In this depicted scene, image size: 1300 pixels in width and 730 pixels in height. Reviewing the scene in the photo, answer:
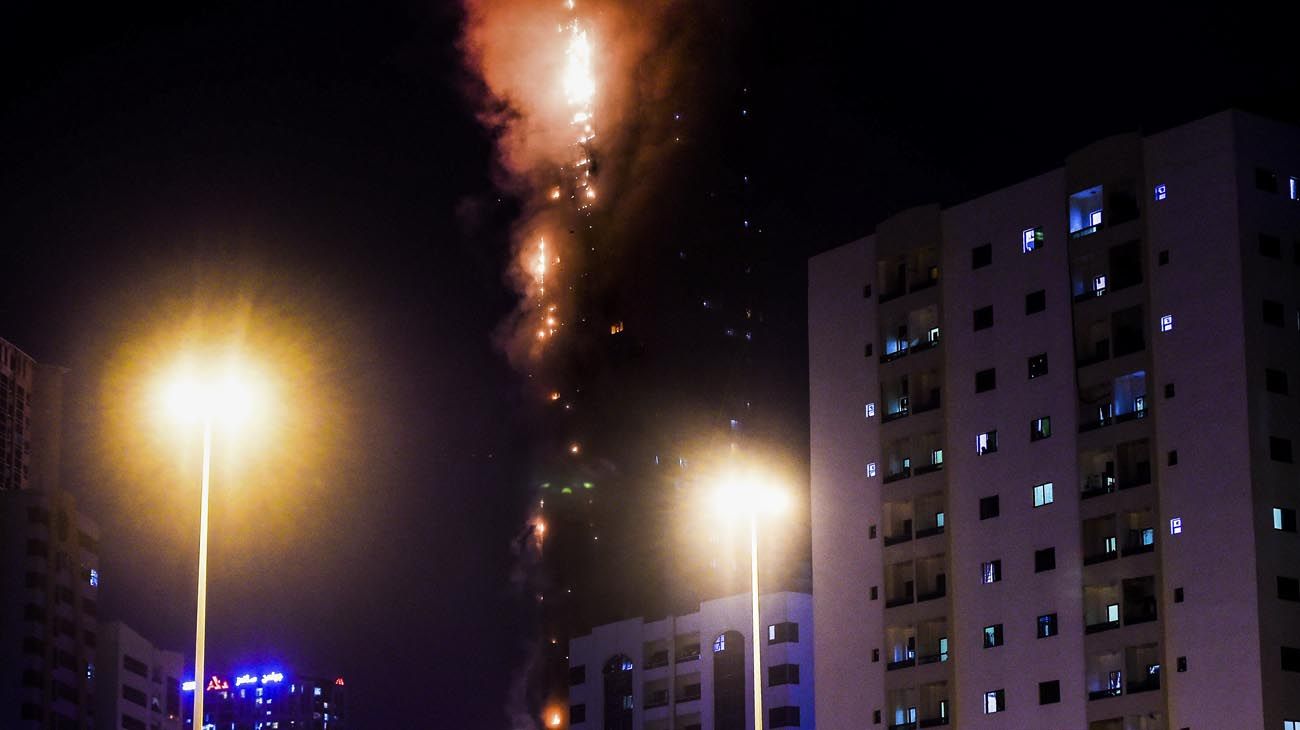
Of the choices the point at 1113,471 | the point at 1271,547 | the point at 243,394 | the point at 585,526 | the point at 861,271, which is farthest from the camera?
the point at 585,526

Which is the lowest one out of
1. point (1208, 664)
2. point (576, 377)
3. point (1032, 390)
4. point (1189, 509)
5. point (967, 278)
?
point (1208, 664)

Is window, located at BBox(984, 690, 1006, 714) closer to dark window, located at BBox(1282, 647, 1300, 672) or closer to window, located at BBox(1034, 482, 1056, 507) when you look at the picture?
window, located at BBox(1034, 482, 1056, 507)

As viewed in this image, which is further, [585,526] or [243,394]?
[585,526]

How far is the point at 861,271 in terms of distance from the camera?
10606 centimetres

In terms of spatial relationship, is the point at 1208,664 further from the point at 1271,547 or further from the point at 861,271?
the point at 861,271

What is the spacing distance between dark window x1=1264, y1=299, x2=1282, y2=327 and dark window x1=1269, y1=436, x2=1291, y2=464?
505cm

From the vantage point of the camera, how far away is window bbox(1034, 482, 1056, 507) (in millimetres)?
93688

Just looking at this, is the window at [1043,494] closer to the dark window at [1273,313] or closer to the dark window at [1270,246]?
the dark window at [1273,313]

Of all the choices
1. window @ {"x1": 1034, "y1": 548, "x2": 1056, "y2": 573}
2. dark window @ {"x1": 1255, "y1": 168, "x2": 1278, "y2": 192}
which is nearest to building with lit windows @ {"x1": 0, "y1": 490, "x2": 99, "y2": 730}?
window @ {"x1": 1034, "y1": 548, "x2": 1056, "y2": 573}

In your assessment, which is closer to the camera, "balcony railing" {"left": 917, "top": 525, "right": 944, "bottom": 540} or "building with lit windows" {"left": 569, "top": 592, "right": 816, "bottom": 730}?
"balcony railing" {"left": 917, "top": 525, "right": 944, "bottom": 540}

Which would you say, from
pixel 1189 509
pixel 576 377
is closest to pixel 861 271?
pixel 1189 509

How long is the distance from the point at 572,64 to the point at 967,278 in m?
23.3

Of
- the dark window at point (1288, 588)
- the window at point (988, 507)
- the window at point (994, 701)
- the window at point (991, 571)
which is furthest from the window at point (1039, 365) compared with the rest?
the dark window at point (1288, 588)

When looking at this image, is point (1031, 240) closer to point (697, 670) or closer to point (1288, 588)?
point (1288, 588)
